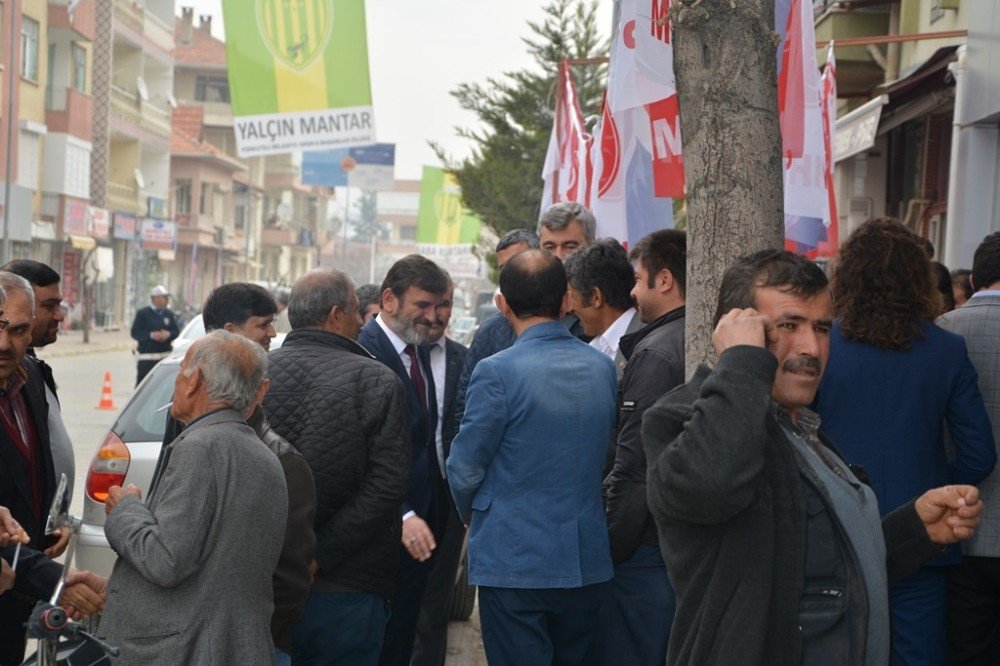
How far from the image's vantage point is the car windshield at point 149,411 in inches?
302

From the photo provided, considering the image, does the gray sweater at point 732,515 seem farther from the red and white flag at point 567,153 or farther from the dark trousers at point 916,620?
the red and white flag at point 567,153

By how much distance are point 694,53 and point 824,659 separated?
2188 millimetres

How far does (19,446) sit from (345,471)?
113 centimetres

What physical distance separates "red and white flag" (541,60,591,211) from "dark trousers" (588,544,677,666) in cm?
605

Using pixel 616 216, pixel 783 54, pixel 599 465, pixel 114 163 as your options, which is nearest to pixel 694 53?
pixel 599 465

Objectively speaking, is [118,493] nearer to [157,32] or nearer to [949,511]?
[949,511]

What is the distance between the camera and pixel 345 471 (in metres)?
5.10

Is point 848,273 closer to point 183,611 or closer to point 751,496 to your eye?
point 751,496

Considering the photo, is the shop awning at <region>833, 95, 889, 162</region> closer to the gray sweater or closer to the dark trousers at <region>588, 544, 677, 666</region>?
the dark trousers at <region>588, 544, 677, 666</region>

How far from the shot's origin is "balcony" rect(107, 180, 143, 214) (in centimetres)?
5922

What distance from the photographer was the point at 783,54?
818 centimetres

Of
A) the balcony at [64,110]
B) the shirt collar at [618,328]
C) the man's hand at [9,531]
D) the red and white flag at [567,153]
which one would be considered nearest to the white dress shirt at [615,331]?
the shirt collar at [618,328]

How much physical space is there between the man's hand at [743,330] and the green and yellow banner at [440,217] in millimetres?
32117

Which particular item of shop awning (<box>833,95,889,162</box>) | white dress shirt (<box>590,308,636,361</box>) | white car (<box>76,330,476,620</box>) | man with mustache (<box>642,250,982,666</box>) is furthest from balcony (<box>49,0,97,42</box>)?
man with mustache (<box>642,250,982,666</box>)
